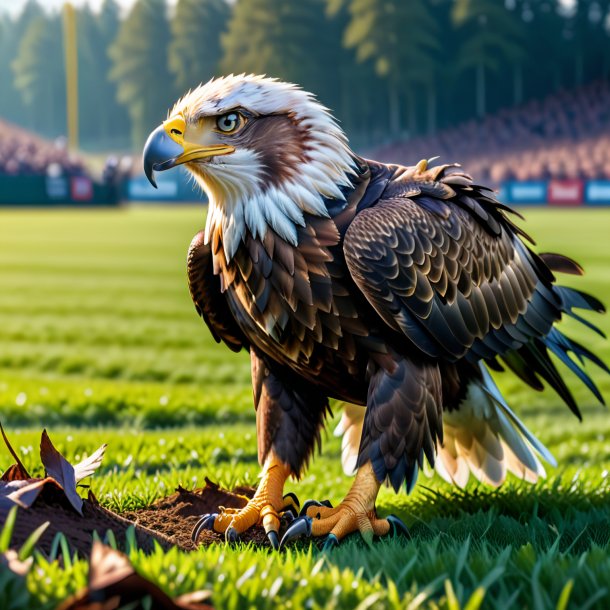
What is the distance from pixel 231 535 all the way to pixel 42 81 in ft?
353

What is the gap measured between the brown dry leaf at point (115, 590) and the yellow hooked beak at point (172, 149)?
1605mm

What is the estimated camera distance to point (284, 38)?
7325 cm

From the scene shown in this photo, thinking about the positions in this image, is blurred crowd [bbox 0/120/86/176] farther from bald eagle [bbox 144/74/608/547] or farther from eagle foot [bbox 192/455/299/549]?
bald eagle [bbox 144/74/608/547]

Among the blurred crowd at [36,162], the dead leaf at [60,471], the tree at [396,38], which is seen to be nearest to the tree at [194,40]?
the tree at [396,38]

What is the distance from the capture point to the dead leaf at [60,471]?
2.89 meters

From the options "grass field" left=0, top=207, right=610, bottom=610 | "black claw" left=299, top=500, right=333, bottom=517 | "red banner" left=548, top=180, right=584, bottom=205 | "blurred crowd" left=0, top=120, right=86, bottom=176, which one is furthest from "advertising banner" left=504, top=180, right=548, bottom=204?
"black claw" left=299, top=500, right=333, bottom=517

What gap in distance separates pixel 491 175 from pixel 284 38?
27.6m

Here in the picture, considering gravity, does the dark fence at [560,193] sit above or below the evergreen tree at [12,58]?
below

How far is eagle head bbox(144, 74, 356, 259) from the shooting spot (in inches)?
131

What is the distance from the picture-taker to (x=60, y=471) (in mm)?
2943

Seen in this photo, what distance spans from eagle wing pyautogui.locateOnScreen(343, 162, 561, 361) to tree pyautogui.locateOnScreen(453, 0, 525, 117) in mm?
70467

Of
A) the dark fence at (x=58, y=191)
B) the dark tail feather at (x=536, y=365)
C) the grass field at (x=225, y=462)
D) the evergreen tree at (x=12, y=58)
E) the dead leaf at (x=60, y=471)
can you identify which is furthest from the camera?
the evergreen tree at (x=12, y=58)

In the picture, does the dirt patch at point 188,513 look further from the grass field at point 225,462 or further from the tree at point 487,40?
the tree at point 487,40

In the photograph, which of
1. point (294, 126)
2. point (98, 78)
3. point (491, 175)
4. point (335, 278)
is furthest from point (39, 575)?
point (98, 78)
